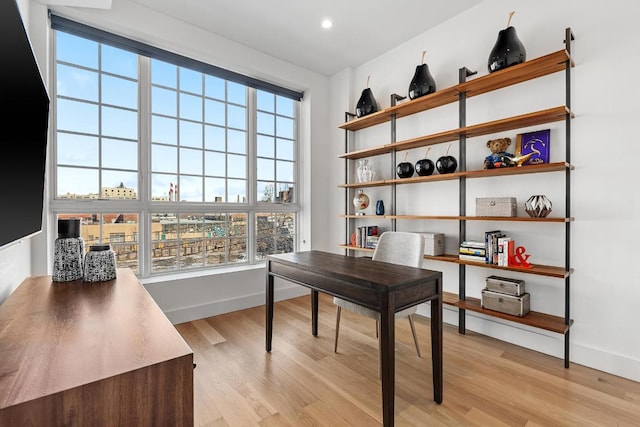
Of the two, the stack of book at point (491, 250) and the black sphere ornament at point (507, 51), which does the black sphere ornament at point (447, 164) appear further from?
the black sphere ornament at point (507, 51)

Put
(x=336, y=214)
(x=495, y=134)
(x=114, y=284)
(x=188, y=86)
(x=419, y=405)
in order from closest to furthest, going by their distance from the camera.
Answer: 1. (x=114, y=284)
2. (x=419, y=405)
3. (x=495, y=134)
4. (x=188, y=86)
5. (x=336, y=214)

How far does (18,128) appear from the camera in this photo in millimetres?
940

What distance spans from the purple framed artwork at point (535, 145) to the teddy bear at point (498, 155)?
0.29 feet

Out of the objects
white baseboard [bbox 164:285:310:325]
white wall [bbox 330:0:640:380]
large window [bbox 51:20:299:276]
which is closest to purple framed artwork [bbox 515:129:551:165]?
white wall [bbox 330:0:640:380]

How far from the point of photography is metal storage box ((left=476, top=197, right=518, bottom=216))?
2.35m

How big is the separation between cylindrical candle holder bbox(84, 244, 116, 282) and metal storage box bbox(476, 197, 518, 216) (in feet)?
8.42

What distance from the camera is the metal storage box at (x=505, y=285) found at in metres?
2.33

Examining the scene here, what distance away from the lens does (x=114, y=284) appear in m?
1.49

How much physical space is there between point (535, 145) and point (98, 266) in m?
2.99

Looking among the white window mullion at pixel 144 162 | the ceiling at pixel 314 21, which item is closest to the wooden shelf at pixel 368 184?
the ceiling at pixel 314 21

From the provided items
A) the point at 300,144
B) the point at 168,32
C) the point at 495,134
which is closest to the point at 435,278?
the point at 495,134

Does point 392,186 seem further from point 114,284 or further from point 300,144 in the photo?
point 114,284

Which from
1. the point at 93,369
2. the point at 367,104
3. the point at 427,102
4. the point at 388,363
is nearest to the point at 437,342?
the point at 388,363

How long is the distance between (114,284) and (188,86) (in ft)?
7.87
